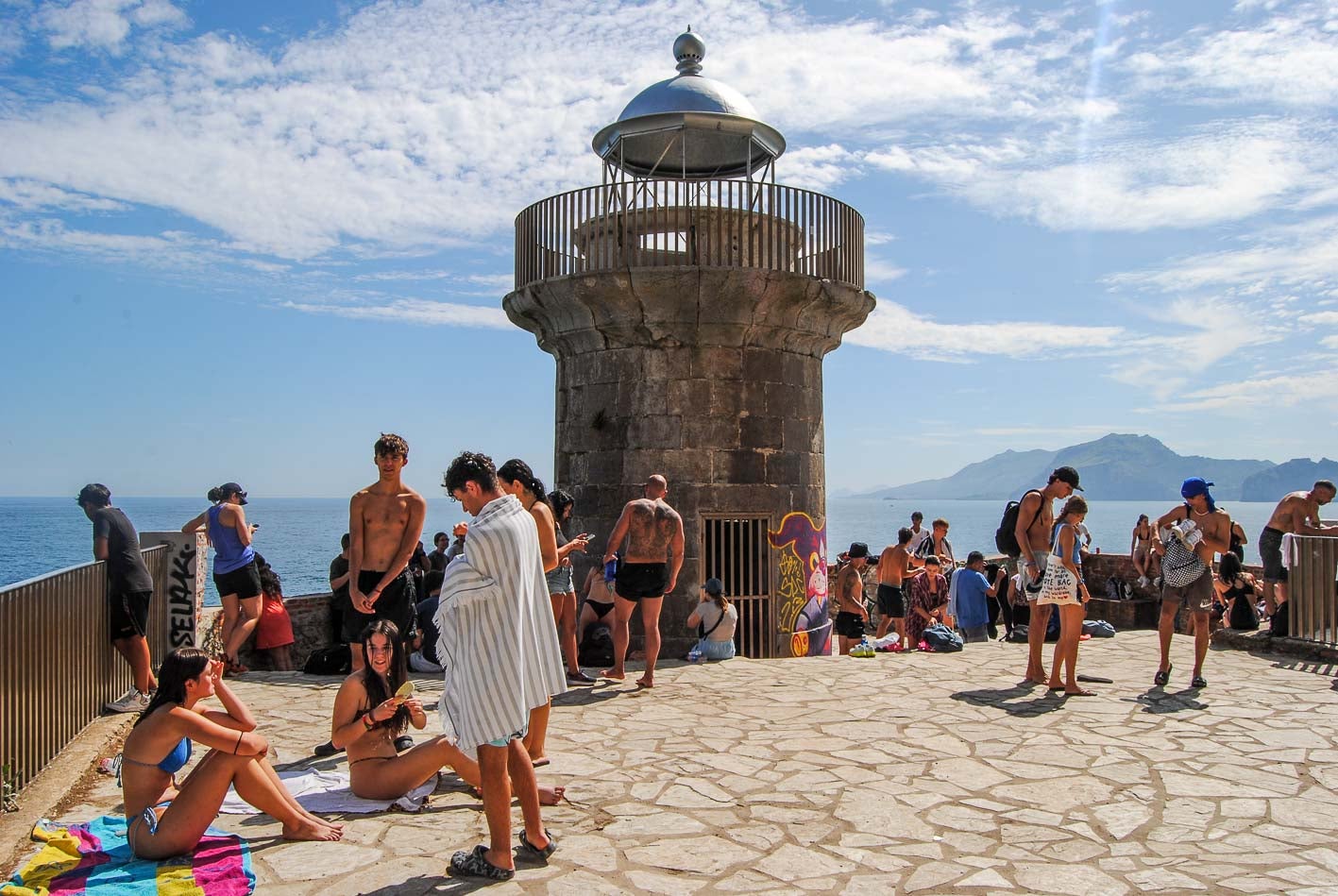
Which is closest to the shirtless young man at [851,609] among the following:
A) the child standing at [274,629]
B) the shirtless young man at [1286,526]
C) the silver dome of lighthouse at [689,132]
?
the shirtless young man at [1286,526]

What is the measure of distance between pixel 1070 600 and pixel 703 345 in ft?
18.3

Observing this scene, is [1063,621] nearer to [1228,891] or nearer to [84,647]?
[1228,891]

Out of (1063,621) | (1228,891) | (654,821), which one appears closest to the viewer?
(1228,891)

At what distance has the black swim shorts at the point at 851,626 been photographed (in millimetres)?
12461

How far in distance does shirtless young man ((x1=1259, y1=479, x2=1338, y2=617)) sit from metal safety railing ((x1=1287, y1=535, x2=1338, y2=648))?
27 cm

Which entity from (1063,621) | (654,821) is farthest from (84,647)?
(1063,621)

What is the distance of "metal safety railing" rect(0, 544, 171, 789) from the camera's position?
5613 mm

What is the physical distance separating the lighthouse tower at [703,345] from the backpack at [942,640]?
6.88 ft

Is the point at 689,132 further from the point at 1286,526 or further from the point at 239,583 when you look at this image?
the point at 1286,526

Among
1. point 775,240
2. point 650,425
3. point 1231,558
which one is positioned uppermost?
point 775,240

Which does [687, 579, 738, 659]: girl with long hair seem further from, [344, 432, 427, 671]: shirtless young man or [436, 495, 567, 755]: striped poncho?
[436, 495, 567, 755]: striped poncho

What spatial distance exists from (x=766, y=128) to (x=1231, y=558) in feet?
A: 26.0

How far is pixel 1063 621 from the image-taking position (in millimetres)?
8703

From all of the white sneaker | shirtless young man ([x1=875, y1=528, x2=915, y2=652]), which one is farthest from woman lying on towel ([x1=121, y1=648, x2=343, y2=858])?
shirtless young man ([x1=875, y1=528, x2=915, y2=652])
